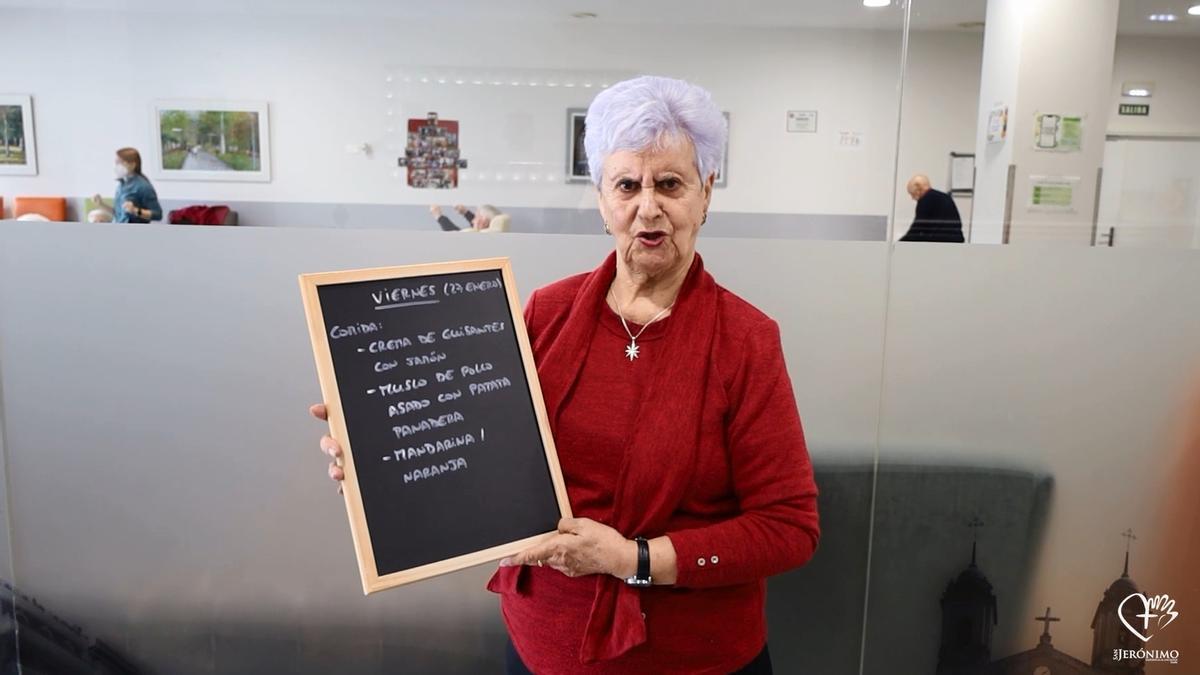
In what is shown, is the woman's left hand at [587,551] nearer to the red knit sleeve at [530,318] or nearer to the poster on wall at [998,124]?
the red knit sleeve at [530,318]

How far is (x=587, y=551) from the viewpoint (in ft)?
3.77

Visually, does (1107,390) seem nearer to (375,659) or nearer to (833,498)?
(833,498)

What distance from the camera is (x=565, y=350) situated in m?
1.26

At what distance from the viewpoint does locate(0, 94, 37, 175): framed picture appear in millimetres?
2129

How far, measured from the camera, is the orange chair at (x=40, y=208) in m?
2.14

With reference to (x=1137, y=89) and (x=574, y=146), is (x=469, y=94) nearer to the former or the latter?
(x=574, y=146)

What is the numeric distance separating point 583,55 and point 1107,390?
179cm

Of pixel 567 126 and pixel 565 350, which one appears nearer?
pixel 565 350

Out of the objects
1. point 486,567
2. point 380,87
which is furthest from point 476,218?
point 486,567

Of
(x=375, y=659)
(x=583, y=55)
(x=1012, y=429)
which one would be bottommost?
(x=375, y=659)

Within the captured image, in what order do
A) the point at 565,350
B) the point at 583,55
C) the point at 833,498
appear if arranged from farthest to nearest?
1. the point at 833,498
2. the point at 583,55
3. the point at 565,350

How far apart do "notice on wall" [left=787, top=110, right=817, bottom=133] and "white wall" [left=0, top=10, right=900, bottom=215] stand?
0.02 meters

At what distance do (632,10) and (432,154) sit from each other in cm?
68

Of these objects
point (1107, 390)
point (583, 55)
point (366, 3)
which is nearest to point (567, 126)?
point (583, 55)
